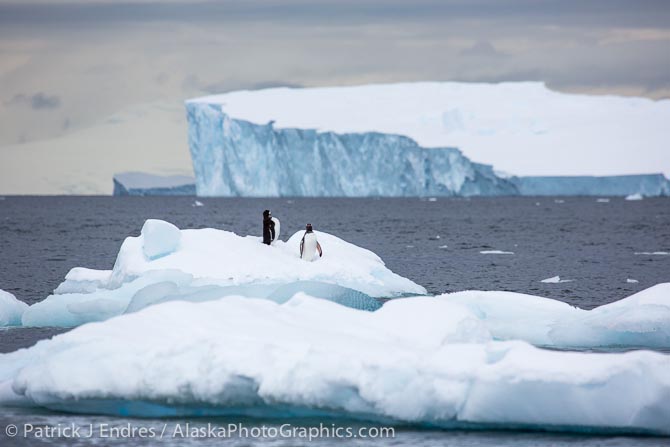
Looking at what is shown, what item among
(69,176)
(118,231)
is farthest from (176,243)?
(69,176)

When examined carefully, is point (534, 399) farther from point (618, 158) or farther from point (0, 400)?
point (618, 158)

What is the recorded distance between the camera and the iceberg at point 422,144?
8606 centimetres

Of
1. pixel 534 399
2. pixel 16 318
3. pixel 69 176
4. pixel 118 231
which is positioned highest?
pixel 534 399

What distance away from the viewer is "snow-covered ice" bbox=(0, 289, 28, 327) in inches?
720

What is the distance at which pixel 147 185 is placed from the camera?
428ft

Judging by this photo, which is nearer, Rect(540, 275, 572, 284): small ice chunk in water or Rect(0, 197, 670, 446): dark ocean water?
Rect(0, 197, 670, 446): dark ocean water

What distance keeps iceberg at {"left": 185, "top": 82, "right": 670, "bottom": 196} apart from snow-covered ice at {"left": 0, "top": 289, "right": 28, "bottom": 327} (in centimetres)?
6715

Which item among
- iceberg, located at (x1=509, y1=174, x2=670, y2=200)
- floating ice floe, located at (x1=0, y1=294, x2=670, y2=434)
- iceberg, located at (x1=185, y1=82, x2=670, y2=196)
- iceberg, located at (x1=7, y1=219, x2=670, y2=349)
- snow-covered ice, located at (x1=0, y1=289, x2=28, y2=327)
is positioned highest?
floating ice floe, located at (x1=0, y1=294, x2=670, y2=434)

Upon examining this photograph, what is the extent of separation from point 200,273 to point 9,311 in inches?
135

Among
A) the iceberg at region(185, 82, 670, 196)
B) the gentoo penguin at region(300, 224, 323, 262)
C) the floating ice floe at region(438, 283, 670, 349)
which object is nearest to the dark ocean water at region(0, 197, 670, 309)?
the gentoo penguin at region(300, 224, 323, 262)

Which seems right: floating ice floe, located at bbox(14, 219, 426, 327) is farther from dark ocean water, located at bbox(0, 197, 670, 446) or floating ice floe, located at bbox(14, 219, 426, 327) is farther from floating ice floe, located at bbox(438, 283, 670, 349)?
floating ice floe, located at bbox(438, 283, 670, 349)

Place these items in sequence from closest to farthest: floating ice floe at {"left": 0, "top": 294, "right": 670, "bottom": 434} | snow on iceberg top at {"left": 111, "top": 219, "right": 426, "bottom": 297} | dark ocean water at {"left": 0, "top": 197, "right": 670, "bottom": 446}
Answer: floating ice floe at {"left": 0, "top": 294, "right": 670, "bottom": 434}, dark ocean water at {"left": 0, "top": 197, "right": 670, "bottom": 446}, snow on iceberg top at {"left": 111, "top": 219, "right": 426, "bottom": 297}

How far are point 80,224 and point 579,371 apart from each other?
54075mm

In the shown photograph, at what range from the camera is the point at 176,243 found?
21.1 meters
